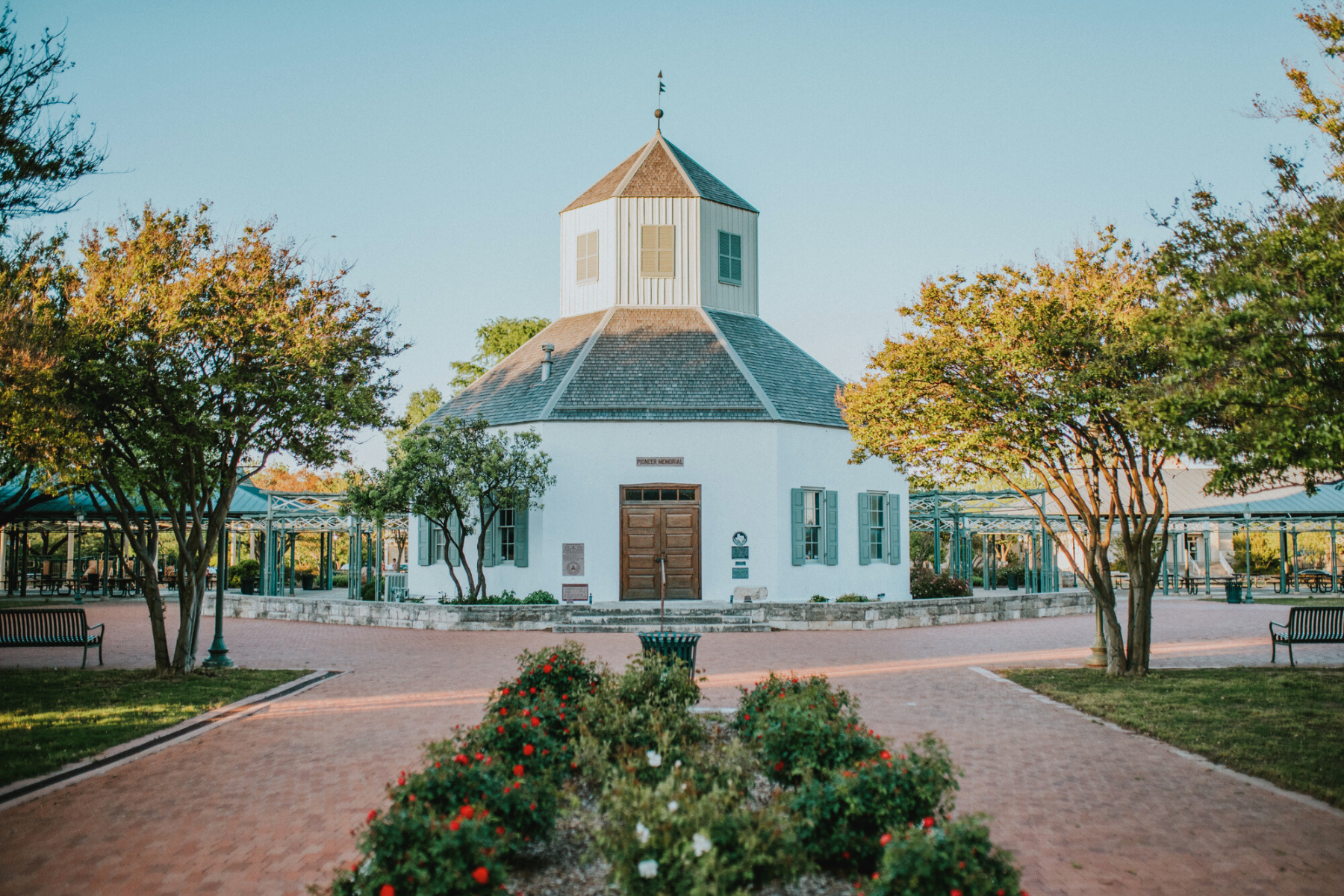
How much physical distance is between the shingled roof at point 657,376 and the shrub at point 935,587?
5099mm

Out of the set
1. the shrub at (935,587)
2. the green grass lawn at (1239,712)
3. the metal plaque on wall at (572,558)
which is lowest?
the green grass lawn at (1239,712)

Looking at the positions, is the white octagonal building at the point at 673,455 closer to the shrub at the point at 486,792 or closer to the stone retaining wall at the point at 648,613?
the stone retaining wall at the point at 648,613

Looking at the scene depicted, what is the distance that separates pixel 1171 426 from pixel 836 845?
529 centimetres

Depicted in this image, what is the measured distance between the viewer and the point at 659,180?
26.2 m

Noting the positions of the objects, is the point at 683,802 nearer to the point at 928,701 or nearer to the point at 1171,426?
the point at 1171,426

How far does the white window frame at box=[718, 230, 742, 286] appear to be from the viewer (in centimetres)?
2630

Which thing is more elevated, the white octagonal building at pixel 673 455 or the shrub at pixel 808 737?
the white octagonal building at pixel 673 455

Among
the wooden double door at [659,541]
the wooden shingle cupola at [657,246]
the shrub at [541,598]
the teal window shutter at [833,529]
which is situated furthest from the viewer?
the wooden shingle cupola at [657,246]

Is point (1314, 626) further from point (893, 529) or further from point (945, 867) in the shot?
point (945, 867)

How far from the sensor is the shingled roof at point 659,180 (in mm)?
25938

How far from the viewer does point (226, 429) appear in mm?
12211

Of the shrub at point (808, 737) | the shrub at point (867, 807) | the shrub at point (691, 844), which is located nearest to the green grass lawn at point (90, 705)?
the shrub at point (691, 844)

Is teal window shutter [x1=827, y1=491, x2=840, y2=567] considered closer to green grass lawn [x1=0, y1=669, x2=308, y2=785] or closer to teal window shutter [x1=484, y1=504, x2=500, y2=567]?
teal window shutter [x1=484, y1=504, x2=500, y2=567]

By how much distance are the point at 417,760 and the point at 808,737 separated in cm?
368
